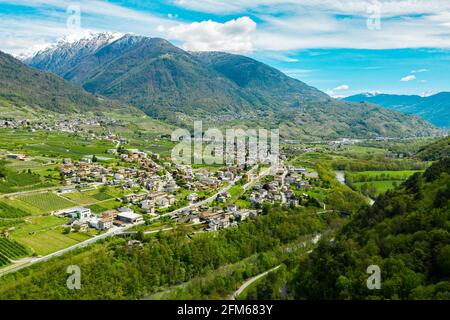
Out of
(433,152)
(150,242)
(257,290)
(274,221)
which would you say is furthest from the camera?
(433,152)

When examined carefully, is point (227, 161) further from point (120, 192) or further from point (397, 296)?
point (397, 296)

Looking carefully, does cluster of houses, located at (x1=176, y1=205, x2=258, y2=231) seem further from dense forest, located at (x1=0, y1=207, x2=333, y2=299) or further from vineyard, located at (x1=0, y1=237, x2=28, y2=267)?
vineyard, located at (x1=0, y1=237, x2=28, y2=267)

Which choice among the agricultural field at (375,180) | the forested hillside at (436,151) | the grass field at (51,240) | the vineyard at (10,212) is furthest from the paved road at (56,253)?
the forested hillside at (436,151)

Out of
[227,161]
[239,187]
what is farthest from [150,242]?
[227,161]

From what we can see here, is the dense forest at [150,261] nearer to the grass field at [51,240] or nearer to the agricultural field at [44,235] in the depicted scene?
the grass field at [51,240]

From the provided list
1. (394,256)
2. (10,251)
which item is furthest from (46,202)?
(394,256)
